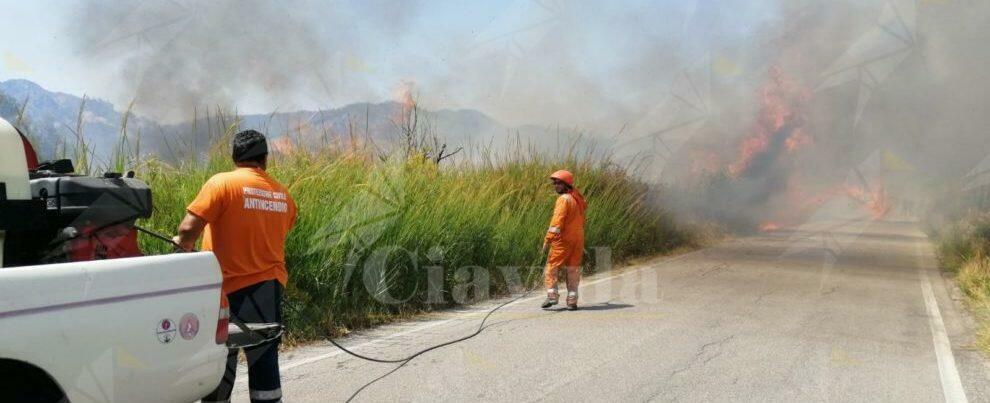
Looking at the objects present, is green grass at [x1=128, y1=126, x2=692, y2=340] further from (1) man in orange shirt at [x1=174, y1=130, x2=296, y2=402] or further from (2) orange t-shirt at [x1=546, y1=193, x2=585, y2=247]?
(1) man in orange shirt at [x1=174, y1=130, x2=296, y2=402]

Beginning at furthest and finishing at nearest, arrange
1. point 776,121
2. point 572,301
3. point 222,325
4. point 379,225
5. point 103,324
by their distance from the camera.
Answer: point 776,121 → point 572,301 → point 379,225 → point 222,325 → point 103,324

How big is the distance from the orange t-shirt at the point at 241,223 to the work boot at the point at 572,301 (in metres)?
5.18

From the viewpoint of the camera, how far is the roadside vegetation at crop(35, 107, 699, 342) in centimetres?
712

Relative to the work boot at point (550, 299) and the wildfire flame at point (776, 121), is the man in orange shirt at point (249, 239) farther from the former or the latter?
the wildfire flame at point (776, 121)

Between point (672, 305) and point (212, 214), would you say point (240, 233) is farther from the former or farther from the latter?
point (672, 305)

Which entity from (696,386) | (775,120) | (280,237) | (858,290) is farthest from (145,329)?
(775,120)

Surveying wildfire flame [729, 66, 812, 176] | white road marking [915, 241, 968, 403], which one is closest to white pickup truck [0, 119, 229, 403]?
white road marking [915, 241, 968, 403]

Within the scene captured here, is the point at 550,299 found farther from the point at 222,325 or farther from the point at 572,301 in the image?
the point at 222,325

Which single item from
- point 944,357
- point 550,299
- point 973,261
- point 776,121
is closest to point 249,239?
point 550,299

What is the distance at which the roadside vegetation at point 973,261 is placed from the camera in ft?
28.7

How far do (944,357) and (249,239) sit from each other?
6118 millimetres

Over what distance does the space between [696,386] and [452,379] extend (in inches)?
69.1

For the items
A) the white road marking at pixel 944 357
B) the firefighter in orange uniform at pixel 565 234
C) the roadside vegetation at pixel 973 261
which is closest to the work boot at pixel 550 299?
the firefighter in orange uniform at pixel 565 234

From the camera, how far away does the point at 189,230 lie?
11.6 feet
